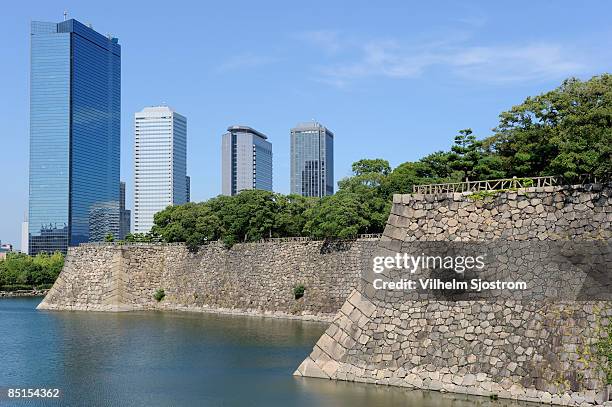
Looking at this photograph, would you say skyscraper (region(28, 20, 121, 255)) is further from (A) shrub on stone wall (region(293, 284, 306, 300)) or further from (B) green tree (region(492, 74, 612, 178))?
(B) green tree (region(492, 74, 612, 178))

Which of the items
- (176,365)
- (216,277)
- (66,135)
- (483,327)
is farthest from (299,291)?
(66,135)

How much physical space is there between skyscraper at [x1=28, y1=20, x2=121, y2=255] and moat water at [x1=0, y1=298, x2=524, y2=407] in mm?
134294

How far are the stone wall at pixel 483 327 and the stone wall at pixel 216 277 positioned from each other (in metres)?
22.2

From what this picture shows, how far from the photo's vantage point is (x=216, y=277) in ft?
198

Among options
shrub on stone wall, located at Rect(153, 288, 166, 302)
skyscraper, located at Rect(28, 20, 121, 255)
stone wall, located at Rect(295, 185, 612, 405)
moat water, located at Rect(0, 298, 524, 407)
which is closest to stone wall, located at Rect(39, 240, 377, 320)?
shrub on stone wall, located at Rect(153, 288, 166, 302)

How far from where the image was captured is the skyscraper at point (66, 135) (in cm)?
17562

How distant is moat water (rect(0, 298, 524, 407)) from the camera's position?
22125 millimetres

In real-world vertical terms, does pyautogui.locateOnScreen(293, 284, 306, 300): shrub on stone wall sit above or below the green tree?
below

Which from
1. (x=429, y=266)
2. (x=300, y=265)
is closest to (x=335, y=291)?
(x=300, y=265)

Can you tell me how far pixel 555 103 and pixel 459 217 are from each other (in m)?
20.6

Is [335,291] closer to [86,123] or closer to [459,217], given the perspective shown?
[459,217]

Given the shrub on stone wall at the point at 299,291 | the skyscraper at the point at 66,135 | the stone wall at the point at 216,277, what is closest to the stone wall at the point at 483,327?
the stone wall at the point at 216,277

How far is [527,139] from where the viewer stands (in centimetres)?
4200

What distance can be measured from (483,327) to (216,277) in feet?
134
